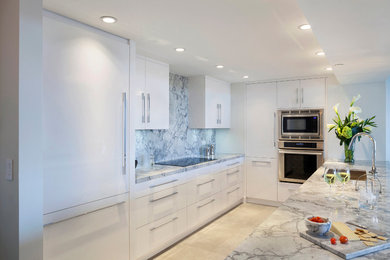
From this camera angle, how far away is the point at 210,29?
226 cm

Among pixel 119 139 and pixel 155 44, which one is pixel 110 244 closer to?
pixel 119 139

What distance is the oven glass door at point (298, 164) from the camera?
14.2 feet

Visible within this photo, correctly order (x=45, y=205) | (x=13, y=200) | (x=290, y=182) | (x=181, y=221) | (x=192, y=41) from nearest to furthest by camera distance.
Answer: (x=13, y=200) < (x=45, y=205) < (x=192, y=41) < (x=181, y=221) < (x=290, y=182)

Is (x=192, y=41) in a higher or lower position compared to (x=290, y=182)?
higher

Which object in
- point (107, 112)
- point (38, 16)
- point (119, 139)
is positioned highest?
point (38, 16)

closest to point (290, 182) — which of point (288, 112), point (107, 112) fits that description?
point (288, 112)

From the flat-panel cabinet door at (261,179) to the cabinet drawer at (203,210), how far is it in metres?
1.02

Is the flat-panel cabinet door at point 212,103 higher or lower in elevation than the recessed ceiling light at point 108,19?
lower

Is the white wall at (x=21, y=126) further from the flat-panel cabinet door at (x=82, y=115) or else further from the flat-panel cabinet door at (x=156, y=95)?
the flat-panel cabinet door at (x=156, y=95)

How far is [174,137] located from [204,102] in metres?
0.72

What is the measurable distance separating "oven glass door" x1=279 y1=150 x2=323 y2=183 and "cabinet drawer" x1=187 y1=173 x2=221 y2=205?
126cm

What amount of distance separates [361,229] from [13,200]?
6.01 ft

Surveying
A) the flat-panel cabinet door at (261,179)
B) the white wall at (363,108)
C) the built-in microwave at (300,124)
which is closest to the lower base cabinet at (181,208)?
the flat-panel cabinet door at (261,179)

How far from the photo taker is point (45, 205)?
180cm
